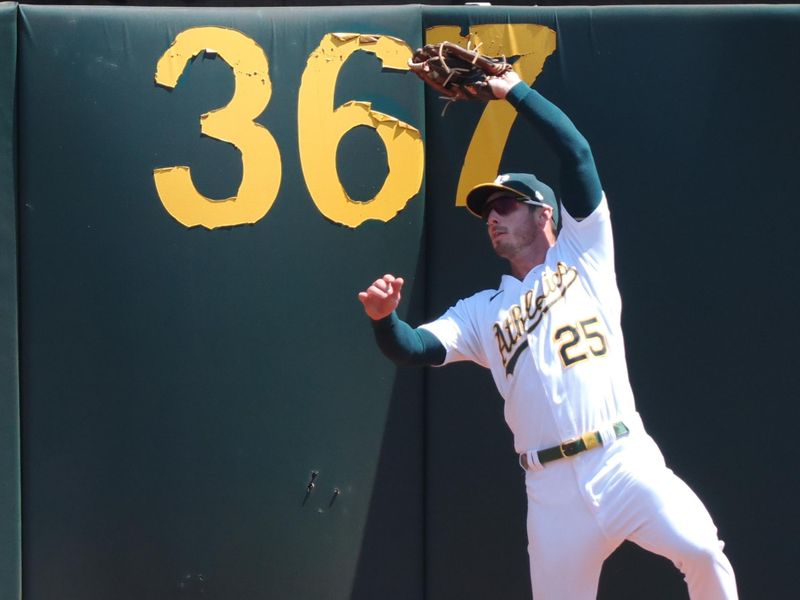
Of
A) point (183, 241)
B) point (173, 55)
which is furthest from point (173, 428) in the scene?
point (173, 55)

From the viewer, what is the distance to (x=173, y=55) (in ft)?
13.0

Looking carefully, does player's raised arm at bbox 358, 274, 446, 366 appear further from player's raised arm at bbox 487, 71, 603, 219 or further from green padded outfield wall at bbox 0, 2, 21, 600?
green padded outfield wall at bbox 0, 2, 21, 600

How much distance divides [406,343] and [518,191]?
1.72ft

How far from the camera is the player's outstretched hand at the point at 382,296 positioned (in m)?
3.17

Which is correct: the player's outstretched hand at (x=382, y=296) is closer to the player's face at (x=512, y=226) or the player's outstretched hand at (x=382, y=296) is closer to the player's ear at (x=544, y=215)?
the player's face at (x=512, y=226)

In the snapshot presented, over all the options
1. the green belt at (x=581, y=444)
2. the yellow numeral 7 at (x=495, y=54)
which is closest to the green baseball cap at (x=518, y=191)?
the yellow numeral 7 at (x=495, y=54)

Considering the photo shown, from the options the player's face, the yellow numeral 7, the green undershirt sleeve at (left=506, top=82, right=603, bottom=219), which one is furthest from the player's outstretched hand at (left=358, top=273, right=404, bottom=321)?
the yellow numeral 7

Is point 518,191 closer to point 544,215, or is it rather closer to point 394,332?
point 544,215

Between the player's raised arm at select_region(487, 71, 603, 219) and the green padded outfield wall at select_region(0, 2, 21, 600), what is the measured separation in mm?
1587

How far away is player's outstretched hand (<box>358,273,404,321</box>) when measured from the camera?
3.17 meters

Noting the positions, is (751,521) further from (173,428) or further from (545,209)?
(173,428)

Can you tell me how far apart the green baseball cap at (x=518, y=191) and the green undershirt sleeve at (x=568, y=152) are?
0.16m

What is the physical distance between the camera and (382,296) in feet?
10.4

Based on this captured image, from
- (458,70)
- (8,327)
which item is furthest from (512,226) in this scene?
(8,327)
